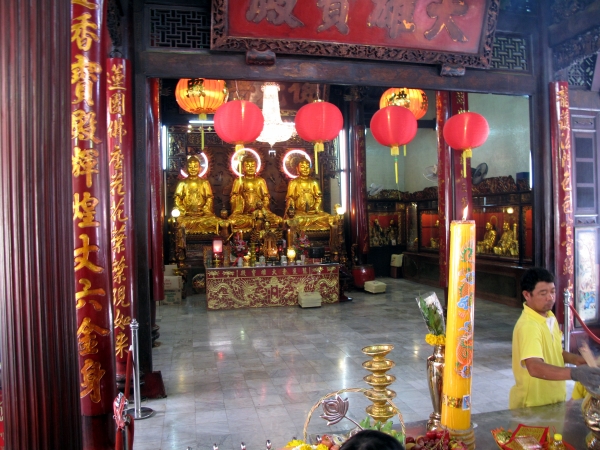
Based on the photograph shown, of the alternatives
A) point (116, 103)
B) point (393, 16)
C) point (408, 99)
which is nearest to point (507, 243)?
point (408, 99)

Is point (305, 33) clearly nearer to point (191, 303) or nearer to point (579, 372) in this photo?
point (579, 372)

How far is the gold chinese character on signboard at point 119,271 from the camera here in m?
3.77

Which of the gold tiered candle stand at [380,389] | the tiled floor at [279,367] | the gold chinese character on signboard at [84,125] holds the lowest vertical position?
the tiled floor at [279,367]

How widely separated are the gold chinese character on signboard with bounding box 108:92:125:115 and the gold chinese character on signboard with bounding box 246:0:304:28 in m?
1.18

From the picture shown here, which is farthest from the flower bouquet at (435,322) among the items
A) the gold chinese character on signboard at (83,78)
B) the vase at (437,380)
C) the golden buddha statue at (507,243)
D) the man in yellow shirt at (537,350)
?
the golden buddha statue at (507,243)

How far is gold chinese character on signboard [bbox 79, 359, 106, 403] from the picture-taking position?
8.41 ft

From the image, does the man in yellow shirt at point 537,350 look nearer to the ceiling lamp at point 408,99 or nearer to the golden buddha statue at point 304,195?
the ceiling lamp at point 408,99

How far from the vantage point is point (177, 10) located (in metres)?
4.15

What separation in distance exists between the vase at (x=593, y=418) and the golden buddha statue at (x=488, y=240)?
8422mm

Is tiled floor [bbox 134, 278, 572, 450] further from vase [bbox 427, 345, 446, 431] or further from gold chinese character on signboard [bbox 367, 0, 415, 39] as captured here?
gold chinese character on signboard [bbox 367, 0, 415, 39]

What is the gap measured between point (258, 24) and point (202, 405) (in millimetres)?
3026

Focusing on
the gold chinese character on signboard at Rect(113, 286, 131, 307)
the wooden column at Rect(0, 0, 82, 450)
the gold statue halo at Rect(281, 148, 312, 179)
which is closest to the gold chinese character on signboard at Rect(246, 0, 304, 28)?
the gold chinese character on signboard at Rect(113, 286, 131, 307)

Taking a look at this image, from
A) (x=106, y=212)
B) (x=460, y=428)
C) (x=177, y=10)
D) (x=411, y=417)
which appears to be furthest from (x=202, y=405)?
(x=177, y=10)

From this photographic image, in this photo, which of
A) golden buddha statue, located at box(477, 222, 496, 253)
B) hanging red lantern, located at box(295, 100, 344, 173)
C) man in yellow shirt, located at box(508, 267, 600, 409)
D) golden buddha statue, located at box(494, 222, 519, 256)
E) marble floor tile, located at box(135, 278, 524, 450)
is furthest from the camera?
golden buddha statue, located at box(477, 222, 496, 253)
